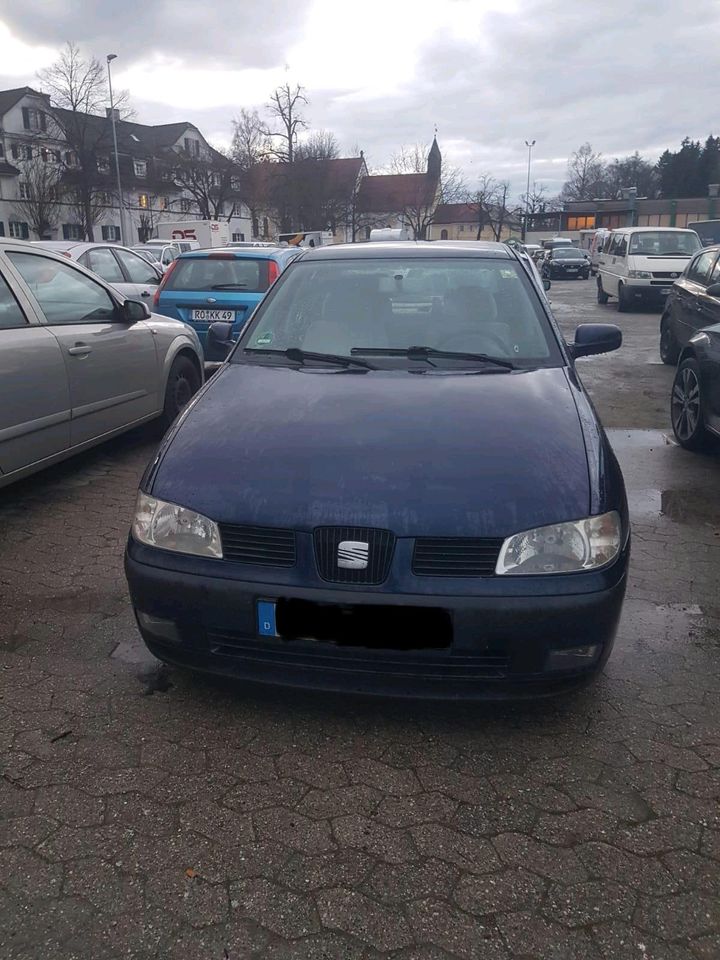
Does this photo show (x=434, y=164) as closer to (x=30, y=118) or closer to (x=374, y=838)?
(x=30, y=118)

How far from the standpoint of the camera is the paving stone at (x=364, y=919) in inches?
75.1

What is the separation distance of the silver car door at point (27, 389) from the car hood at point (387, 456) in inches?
69.9

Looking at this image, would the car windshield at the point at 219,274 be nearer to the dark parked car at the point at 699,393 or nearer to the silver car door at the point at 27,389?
the silver car door at the point at 27,389

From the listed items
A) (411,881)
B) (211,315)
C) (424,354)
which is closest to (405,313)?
(424,354)

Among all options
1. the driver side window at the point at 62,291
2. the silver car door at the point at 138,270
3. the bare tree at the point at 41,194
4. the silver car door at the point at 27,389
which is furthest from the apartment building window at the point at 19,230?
the silver car door at the point at 27,389

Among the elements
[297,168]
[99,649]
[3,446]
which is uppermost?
[297,168]

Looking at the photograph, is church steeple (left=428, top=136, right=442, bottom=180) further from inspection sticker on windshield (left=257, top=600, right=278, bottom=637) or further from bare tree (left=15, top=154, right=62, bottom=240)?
inspection sticker on windshield (left=257, top=600, right=278, bottom=637)

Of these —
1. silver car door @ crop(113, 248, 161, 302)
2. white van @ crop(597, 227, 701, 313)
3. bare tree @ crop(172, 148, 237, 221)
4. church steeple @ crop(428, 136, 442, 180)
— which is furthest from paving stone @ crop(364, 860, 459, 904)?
church steeple @ crop(428, 136, 442, 180)

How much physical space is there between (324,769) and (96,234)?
62343 millimetres

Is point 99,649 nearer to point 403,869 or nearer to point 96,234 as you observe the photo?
point 403,869

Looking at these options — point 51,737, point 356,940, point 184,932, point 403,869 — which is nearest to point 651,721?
point 403,869

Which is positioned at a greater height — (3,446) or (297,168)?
(297,168)

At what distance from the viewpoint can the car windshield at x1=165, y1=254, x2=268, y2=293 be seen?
9023 millimetres

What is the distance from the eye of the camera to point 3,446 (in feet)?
14.6
